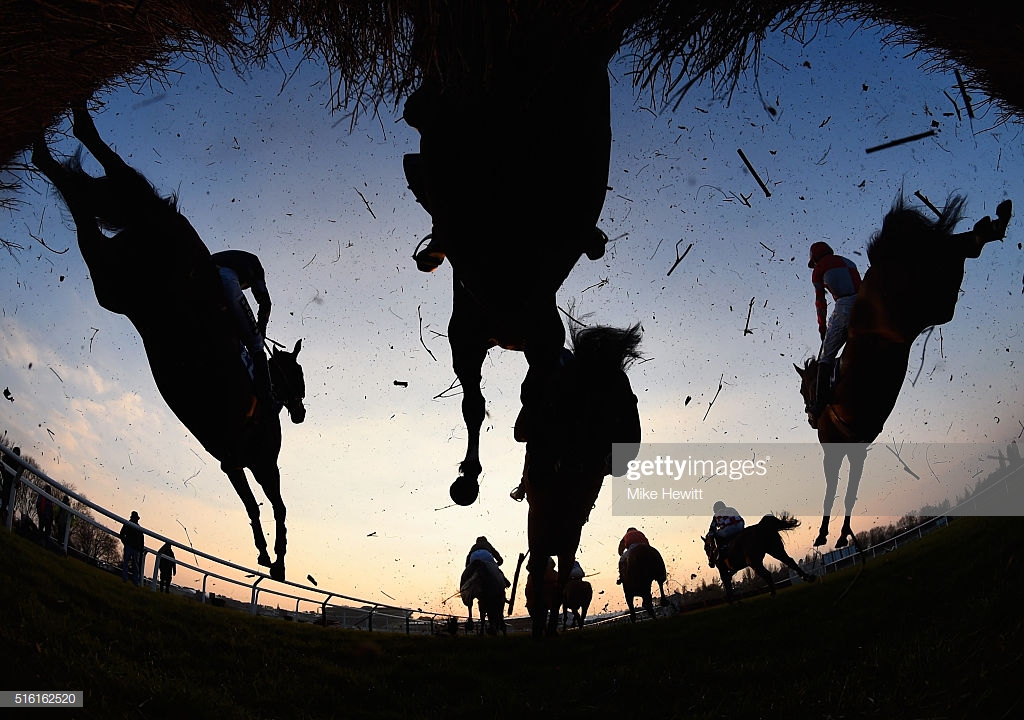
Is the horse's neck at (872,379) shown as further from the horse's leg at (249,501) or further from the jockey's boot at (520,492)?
the horse's leg at (249,501)

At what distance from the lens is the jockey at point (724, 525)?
453 inches

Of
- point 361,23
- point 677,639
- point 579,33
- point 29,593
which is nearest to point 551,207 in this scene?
point 579,33

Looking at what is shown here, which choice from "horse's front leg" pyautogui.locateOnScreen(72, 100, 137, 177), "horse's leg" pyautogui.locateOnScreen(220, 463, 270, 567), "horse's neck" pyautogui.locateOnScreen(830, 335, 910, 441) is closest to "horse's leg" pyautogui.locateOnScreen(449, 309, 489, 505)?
"horse's leg" pyautogui.locateOnScreen(220, 463, 270, 567)

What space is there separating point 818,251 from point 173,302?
476 centimetres

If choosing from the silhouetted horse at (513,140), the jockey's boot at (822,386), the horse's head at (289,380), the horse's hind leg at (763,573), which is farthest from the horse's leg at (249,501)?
the horse's hind leg at (763,573)

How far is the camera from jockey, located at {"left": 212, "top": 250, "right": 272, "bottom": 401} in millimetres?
4301

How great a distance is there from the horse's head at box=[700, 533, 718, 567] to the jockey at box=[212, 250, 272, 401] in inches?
386

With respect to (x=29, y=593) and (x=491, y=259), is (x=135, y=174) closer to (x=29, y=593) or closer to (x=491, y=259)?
(x=29, y=593)

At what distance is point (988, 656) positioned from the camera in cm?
223

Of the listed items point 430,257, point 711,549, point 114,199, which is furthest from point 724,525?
point 114,199

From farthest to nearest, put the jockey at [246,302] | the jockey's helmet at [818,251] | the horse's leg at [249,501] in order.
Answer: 1. the jockey's helmet at [818,251]
2. the horse's leg at [249,501]
3. the jockey at [246,302]

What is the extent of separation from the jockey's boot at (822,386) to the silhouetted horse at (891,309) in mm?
71

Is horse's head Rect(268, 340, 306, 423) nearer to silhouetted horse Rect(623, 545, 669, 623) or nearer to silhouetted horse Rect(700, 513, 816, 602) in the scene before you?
silhouetted horse Rect(700, 513, 816, 602)

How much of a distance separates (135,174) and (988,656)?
5.00m
